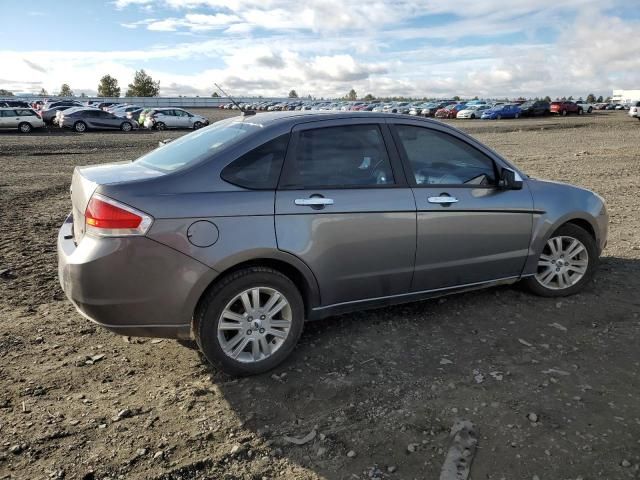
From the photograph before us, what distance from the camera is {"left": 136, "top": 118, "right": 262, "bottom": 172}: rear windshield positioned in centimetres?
373

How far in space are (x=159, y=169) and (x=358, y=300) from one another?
1750 mm

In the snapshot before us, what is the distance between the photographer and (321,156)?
12.7 ft

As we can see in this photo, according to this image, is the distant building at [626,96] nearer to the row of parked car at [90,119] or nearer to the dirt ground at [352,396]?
the row of parked car at [90,119]

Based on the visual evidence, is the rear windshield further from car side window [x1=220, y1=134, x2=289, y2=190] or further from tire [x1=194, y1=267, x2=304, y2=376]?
tire [x1=194, y1=267, x2=304, y2=376]

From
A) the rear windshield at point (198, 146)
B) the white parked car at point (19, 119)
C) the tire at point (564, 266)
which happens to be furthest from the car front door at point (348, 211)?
the white parked car at point (19, 119)

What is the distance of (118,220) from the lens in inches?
127

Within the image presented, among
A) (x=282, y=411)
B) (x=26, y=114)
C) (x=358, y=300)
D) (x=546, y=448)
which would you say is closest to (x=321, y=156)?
(x=358, y=300)

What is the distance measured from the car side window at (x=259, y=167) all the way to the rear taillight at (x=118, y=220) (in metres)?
0.61

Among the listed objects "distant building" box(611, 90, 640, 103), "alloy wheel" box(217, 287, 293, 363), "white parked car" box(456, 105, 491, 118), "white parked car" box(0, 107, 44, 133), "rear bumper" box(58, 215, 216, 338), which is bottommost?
"white parked car" box(0, 107, 44, 133)

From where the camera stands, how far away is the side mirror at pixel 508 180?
443 cm

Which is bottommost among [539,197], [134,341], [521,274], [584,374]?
[134,341]

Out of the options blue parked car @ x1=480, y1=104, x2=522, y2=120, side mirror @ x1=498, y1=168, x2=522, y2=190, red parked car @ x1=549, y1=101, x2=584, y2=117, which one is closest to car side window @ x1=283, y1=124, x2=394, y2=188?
side mirror @ x1=498, y1=168, x2=522, y2=190

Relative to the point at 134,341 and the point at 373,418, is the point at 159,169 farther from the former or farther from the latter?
the point at 373,418

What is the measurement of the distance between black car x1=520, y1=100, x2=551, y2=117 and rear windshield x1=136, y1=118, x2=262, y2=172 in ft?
168
